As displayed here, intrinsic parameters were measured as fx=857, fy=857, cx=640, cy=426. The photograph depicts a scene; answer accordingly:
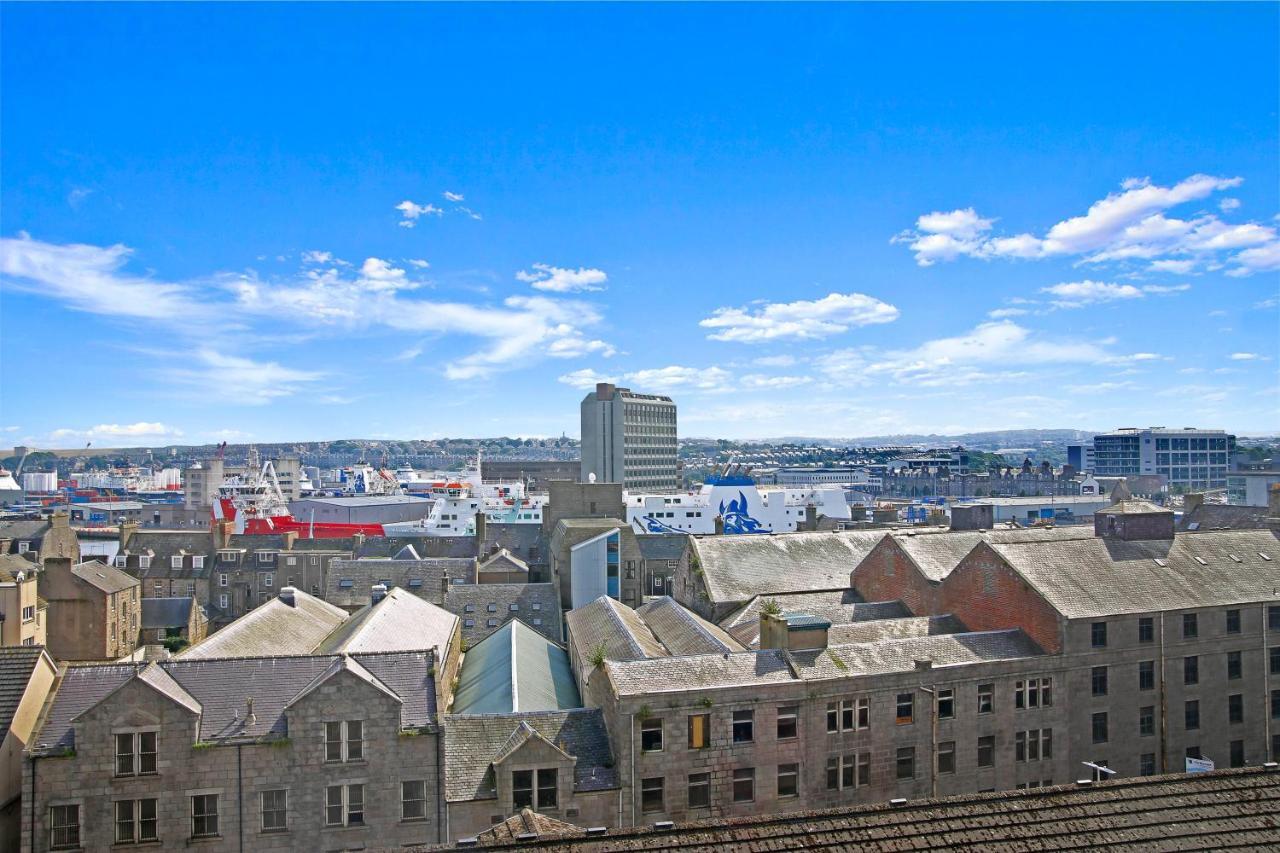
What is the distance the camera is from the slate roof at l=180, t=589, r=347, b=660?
42438 millimetres

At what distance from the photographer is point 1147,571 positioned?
139 ft

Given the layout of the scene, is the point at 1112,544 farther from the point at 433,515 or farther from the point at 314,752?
the point at 433,515

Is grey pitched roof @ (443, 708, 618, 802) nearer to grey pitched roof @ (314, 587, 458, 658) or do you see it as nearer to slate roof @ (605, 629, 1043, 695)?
slate roof @ (605, 629, 1043, 695)

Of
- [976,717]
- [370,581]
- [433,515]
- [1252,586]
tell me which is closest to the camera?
[976,717]

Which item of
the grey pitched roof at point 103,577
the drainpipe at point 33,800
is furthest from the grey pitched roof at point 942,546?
the grey pitched roof at point 103,577

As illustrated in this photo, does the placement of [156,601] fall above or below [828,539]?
below

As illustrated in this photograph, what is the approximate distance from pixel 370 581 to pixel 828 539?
3839 centimetres

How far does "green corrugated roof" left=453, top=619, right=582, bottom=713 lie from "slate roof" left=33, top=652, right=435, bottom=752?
6.77 m

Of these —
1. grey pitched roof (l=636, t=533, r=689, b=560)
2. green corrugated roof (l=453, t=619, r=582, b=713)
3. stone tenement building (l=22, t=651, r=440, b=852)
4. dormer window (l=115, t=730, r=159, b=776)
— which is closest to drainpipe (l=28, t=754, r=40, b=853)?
stone tenement building (l=22, t=651, r=440, b=852)

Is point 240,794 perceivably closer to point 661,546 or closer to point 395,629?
point 395,629

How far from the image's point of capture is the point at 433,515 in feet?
392

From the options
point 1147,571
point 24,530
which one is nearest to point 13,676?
point 1147,571

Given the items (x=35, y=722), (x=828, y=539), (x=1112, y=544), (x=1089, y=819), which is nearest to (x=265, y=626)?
(x=35, y=722)

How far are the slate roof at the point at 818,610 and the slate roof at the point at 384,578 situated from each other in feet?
100
